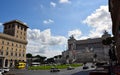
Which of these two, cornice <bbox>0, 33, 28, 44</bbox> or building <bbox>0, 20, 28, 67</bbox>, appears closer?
building <bbox>0, 20, 28, 67</bbox>

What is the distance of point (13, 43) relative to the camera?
330ft

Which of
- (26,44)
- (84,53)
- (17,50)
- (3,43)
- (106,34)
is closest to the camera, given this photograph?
A: (3,43)

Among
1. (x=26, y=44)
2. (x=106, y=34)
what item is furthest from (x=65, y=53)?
(x=26, y=44)

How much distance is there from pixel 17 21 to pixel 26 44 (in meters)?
14.9

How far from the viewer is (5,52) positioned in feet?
Result: 308

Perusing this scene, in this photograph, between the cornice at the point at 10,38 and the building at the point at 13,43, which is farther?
the cornice at the point at 10,38

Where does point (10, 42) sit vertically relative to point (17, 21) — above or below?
below

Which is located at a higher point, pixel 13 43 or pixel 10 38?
pixel 10 38

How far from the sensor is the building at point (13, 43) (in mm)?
93000

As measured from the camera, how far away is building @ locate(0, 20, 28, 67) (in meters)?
93.0

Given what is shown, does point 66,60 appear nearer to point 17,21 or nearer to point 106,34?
point 106,34

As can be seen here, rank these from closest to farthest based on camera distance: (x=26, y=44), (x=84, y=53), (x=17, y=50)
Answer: (x=17, y=50), (x=26, y=44), (x=84, y=53)

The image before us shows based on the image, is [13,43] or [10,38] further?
[13,43]

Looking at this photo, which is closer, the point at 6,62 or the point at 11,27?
the point at 6,62
